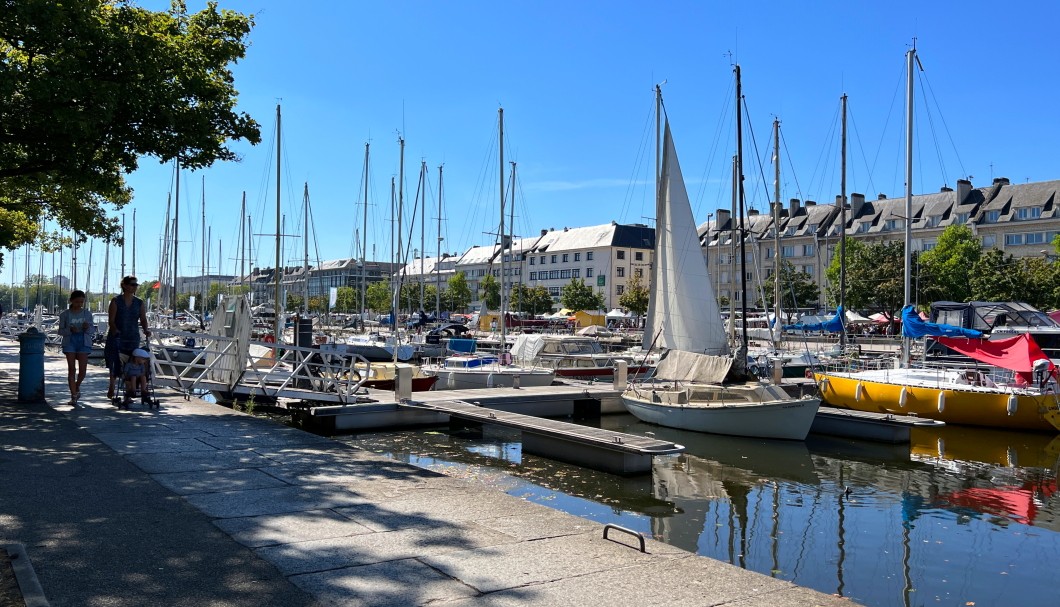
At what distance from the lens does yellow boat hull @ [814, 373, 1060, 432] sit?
20719 mm

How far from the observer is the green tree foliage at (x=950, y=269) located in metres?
67.8

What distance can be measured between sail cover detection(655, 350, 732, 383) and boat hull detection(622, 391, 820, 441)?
0.99m

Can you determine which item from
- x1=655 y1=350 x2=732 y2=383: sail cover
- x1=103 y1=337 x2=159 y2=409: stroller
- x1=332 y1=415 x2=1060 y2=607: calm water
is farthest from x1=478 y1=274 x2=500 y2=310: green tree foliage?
x1=103 y1=337 x2=159 y2=409: stroller

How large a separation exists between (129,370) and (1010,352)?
876 inches

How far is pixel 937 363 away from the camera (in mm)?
26531

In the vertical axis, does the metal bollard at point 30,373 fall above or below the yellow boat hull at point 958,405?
above

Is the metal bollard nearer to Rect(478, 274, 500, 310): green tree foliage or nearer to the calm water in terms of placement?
the calm water

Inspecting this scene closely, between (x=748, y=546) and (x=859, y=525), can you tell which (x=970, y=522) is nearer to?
(x=859, y=525)

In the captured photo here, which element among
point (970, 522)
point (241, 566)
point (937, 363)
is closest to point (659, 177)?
point (937, 363)

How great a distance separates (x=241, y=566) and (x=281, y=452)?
5.28 m

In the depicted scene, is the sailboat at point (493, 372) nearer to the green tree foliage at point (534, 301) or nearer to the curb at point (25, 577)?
the curb at point (25, 577)

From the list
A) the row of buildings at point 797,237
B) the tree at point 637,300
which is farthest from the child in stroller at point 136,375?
the tree at point 637,300

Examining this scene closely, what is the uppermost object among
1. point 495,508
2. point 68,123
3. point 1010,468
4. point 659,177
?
point 659,177

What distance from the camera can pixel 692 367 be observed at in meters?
21.2
